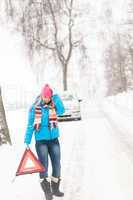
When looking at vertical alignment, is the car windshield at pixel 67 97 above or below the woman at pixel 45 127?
below

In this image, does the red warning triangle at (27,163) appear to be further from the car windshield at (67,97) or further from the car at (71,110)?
the car windshield at (67,97)

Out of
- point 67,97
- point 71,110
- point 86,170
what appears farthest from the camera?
point 67,97

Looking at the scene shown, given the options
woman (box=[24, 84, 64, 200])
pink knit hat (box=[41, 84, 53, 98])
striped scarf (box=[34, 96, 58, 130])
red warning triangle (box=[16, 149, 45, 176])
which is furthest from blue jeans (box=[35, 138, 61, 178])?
pink knit hat (box=[41, 84, 53, 98])

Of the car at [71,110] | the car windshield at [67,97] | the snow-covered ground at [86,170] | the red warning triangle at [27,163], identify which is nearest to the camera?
the red warning triangle at [27,163]

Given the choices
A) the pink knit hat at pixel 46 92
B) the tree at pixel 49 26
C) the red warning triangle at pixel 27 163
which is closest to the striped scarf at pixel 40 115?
the pink knit hat at pixel 46 92

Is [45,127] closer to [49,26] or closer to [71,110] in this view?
[71,110]

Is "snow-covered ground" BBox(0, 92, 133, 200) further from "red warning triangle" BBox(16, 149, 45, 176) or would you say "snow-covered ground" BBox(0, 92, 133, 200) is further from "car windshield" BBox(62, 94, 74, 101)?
"car windshield" BBox(62, 94, 74, 101)

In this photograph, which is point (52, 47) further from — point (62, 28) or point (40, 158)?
point (40, 158)

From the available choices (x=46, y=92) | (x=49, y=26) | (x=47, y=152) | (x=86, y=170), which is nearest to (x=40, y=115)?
(x=46, y=92)

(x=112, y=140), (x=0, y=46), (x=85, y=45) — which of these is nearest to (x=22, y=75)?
(x=0, y=46)

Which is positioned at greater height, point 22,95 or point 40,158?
point 40,158

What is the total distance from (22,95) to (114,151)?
144ft

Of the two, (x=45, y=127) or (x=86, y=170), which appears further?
(x=86, y=170)

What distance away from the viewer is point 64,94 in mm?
28922
